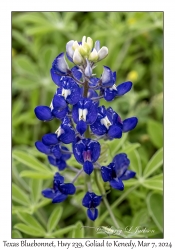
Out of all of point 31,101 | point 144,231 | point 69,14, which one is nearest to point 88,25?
point 69,14

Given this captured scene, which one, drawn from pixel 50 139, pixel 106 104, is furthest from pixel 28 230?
pixel 106 104

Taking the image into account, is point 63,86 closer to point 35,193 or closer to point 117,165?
point 117,165

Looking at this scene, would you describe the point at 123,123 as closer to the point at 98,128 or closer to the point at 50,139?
the point at 98,128

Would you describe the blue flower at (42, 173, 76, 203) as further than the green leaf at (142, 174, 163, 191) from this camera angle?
No

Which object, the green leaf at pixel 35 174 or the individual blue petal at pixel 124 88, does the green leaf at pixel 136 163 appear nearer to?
the green leaf at pixel 35 174

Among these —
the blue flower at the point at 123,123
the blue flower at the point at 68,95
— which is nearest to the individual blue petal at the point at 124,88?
the blue flower at the point at 123,123

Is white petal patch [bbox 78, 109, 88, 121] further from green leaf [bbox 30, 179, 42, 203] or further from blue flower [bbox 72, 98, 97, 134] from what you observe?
green leaf [bbox 30, 179, 42, 203]

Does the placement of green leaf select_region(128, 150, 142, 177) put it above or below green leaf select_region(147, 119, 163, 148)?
below

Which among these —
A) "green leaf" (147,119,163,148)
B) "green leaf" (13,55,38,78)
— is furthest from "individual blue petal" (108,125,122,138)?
"green leaf" (13,55,38,78)
